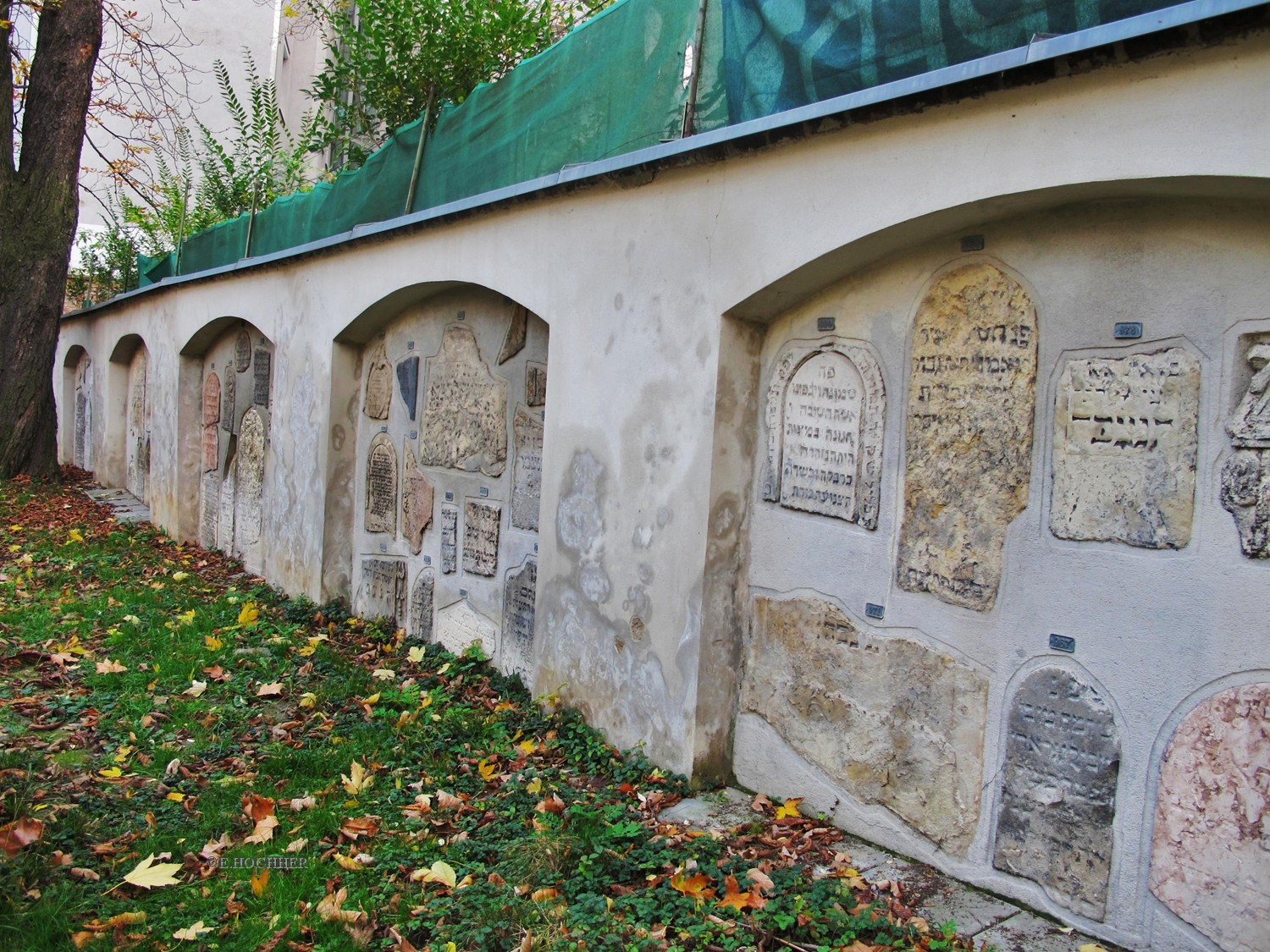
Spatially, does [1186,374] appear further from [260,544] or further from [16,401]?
[16,401]

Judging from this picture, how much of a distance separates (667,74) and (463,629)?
3040 mm

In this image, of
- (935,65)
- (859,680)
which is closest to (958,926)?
(859,680)

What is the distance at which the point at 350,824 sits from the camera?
10.8ft

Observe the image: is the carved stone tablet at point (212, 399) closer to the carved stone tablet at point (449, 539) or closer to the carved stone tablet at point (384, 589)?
the carved stone tablet at point (384, 589)

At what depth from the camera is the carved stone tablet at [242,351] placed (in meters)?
7.97

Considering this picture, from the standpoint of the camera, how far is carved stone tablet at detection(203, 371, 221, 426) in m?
8.59

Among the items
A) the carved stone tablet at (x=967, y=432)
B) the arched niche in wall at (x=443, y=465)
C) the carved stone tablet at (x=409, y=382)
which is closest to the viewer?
the carved stone tablet at (x=967, y=432)

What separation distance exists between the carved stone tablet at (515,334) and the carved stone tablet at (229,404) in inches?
162

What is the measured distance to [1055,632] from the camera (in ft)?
8.67

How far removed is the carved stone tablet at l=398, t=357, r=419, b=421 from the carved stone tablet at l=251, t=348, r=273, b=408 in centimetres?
209

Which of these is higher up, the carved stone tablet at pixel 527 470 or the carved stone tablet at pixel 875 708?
the carved stone tablet at pixel 527 470

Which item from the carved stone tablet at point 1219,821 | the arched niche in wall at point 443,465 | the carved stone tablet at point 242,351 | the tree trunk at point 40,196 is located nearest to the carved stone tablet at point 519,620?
the arched niche in wall at point 443,465

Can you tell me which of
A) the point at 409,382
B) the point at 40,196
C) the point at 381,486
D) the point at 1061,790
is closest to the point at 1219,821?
the point at 1061,790

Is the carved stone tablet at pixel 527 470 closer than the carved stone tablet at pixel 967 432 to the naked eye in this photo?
No
